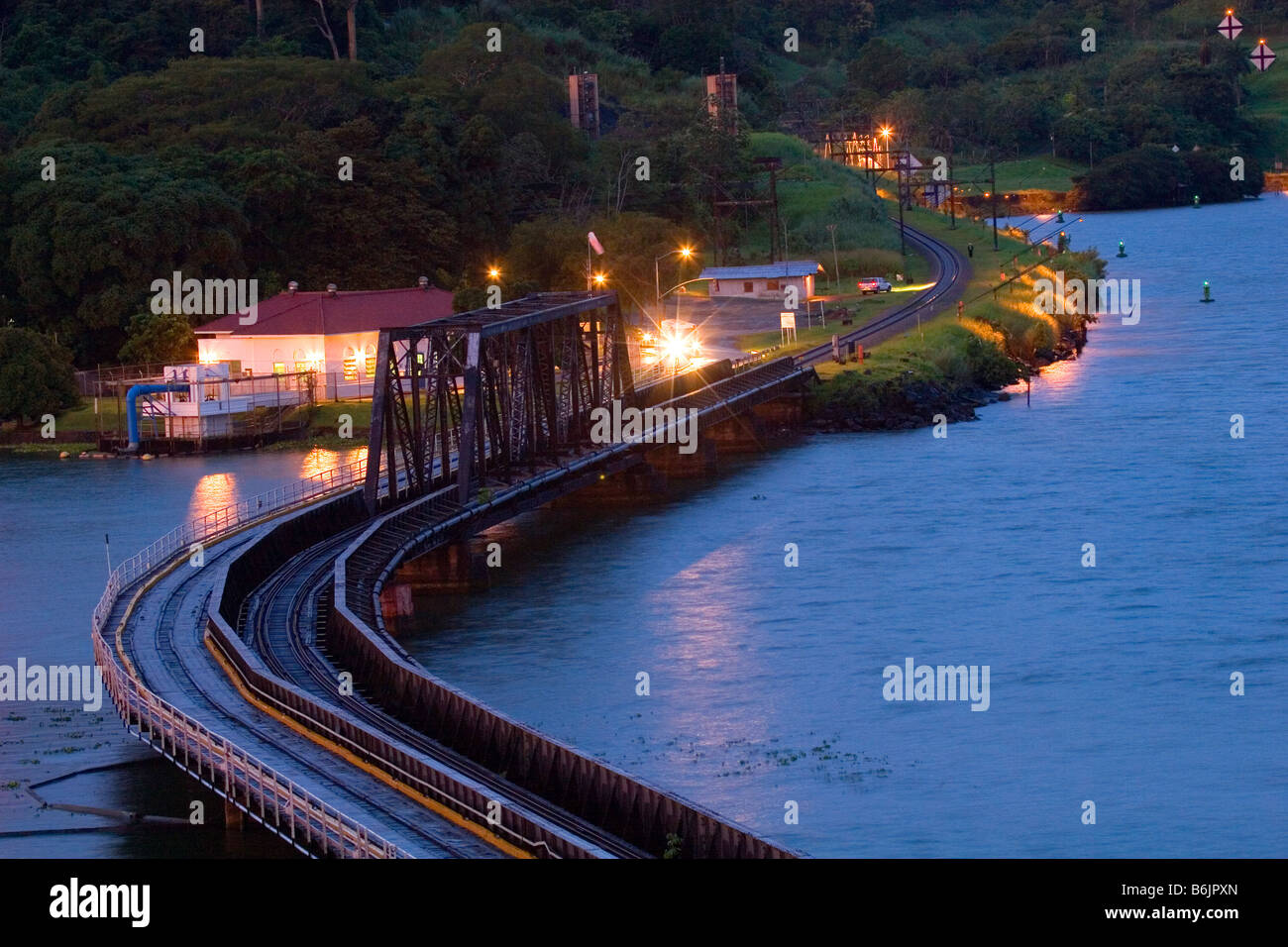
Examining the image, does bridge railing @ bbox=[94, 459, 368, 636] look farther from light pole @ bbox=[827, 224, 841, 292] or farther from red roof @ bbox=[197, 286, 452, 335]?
light pole @ bbox=[827, 224, 841, 292]

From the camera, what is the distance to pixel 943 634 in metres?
48.5

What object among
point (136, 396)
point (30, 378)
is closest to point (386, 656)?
point (136, 396)

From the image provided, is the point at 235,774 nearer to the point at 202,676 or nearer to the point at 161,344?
the point at 202,676

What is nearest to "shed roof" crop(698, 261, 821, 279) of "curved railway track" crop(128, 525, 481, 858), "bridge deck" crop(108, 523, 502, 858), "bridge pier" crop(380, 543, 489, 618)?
"bridge pier" crop(380, 543, 489, 618)

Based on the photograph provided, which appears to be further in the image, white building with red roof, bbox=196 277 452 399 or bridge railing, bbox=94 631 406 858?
white building with red roof, bbox=196 277 452 399

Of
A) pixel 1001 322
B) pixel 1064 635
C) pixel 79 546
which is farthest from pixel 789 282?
Answer: pixel 1064 635

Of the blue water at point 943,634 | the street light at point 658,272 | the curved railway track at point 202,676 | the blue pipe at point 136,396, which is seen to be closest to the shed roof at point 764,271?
the street light at point 658,272

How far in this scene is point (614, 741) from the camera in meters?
40.4

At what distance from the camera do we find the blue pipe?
8769 centimetres

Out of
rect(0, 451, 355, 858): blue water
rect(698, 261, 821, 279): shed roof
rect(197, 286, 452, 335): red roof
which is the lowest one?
rect(0, 451, 355, 858): blue water

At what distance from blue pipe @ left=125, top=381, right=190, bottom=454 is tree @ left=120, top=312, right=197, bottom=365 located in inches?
351

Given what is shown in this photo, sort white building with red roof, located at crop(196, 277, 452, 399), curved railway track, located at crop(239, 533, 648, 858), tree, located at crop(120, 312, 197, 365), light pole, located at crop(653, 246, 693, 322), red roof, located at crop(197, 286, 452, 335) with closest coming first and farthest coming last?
curved railway track, located at crop(239, 533, 648, 858), white building with red roof, located at crop(196, 277, 452, 399), red roof, located at crop(197, 286, 452, 335), tree, located at crop(120, 312, 197, 365), light pole, located at crop(653, 246, 693, 322)

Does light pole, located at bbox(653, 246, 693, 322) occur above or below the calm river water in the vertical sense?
above
